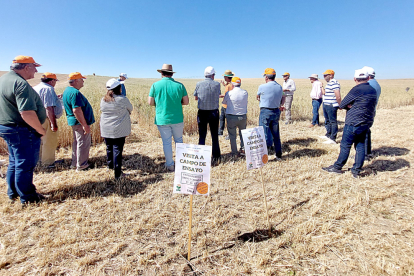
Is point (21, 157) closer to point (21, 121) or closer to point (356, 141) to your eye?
point (21, 121)

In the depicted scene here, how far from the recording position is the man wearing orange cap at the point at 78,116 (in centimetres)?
419

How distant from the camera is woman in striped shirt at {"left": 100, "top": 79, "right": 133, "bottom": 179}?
3.94 metres

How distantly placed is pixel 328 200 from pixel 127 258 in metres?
3.26

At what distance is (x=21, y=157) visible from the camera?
10.5 feet

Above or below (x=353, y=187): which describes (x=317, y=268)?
below

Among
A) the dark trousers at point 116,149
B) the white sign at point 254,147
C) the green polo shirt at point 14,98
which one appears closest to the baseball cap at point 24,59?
the green polo shirt at point 14,98

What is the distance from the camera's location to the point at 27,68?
3.14 meters

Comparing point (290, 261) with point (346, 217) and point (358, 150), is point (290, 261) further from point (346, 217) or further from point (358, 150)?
point (358, 150)

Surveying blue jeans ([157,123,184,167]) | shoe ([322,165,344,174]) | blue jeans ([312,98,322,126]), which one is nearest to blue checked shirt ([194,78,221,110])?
blue jeans ([157,123,184,167])

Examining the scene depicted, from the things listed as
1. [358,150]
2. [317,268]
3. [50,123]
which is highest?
→ [50,123]

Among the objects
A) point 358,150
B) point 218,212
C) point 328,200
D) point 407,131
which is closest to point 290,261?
point 218,212

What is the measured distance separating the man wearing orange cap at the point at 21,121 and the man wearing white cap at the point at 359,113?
538 centimetres

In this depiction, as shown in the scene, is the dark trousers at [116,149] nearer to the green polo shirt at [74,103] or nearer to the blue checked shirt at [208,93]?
the green polo shirt at [74,103]

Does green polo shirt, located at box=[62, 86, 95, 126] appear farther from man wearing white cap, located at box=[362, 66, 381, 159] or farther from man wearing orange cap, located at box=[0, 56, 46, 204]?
man wearing white cap, located at box=[362, 66, 381, 159]
